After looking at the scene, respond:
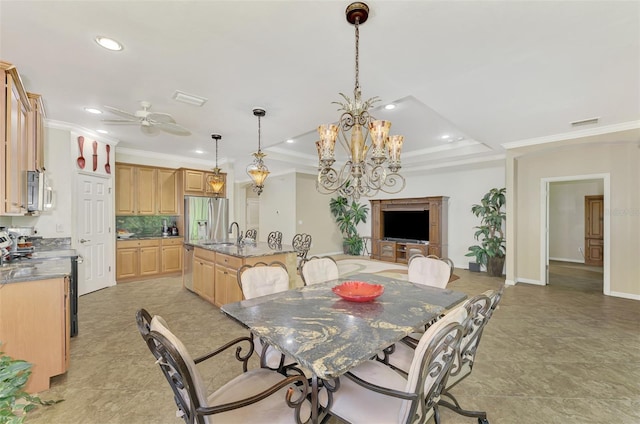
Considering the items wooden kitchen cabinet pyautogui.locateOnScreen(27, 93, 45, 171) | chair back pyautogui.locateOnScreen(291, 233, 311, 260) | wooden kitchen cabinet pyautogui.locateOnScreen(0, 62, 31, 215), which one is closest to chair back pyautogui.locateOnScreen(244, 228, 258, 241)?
chair back pyautogui.locateOnScreen(291, 233, 311, 260)

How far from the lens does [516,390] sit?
6.94 feet

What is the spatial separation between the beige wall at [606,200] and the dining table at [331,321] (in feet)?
14.0

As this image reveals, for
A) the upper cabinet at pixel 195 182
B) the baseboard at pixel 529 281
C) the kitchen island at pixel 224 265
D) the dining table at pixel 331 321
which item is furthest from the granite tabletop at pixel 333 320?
the upper cabinet at pixel 195 182

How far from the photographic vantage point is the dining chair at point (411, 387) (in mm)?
1122

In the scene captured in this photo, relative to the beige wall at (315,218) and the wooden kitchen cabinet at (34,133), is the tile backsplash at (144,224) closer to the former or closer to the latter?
the wooden kitchen cabinet at (34,133)

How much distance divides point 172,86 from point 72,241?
3086 millimetres

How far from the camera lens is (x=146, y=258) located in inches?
221

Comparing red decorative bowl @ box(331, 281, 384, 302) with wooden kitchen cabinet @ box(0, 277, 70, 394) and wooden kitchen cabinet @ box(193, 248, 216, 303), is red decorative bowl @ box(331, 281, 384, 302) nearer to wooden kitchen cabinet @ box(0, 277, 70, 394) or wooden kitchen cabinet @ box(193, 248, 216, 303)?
wooden kitchen cabinet @ box(0, 277, 70, 394)

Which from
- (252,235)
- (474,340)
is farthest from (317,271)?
(252,235)

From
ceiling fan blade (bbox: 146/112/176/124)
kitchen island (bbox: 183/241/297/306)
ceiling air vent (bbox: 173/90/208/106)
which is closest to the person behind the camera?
ceiling fan blade (bbox: 146/112/176/124)

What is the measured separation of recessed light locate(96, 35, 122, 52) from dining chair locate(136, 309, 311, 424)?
2.19 meters

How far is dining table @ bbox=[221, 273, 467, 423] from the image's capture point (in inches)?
47.2

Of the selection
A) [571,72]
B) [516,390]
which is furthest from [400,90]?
[516,390]

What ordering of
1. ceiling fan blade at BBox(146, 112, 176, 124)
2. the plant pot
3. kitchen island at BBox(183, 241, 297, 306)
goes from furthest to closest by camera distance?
1. the plant pot
2. kitchen island at BBox(183, 241, 297, 306)
3. ceiling fan blade at BBox(146, 112, 176, 124)
